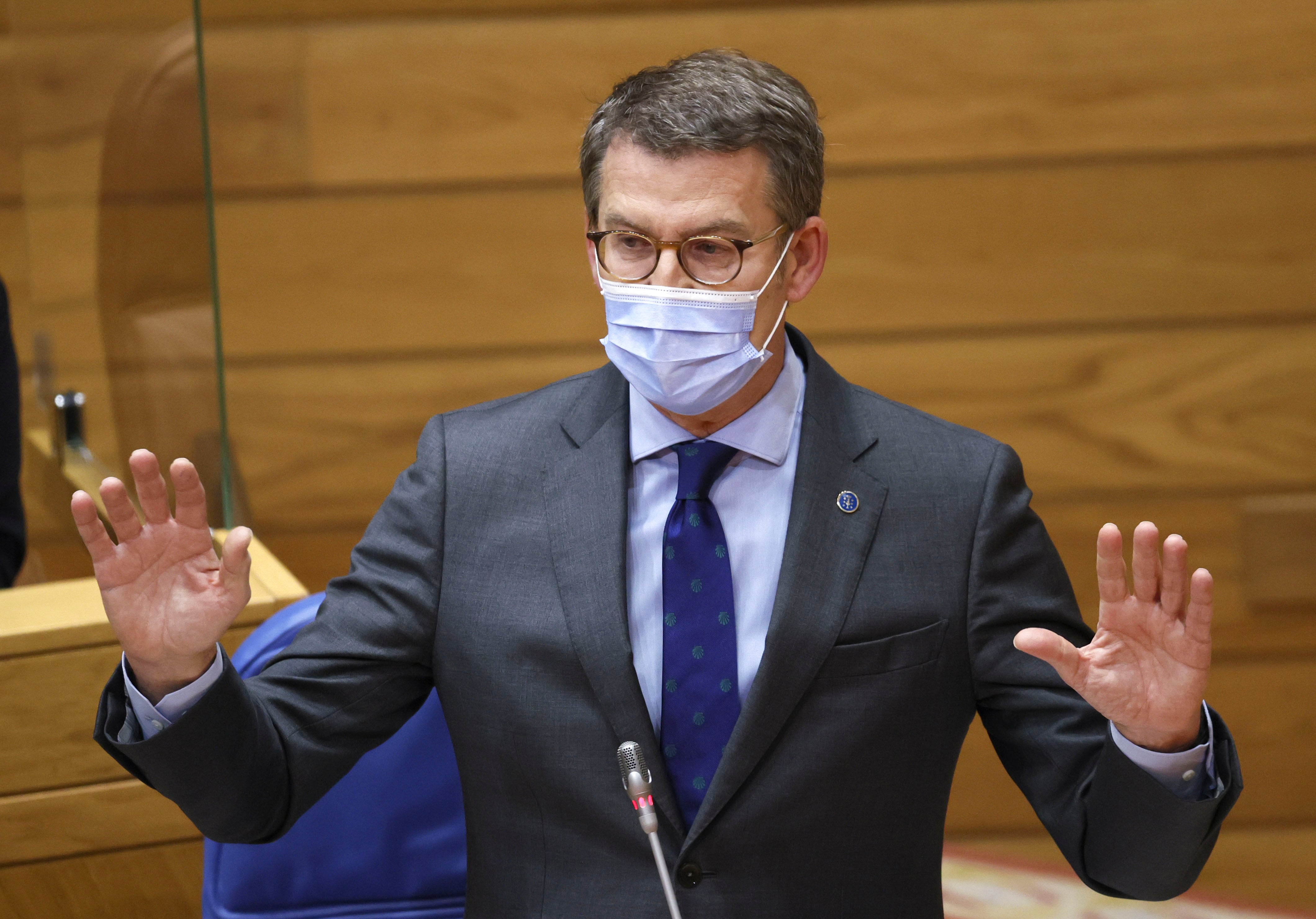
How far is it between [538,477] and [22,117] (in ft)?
4.76

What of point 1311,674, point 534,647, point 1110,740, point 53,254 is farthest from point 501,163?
point 1311,674

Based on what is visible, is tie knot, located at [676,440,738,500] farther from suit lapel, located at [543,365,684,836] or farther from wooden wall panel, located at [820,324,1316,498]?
wooden wall panel, located at [820,324,1316,498]

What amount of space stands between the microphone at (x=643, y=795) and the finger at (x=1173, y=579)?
18.4 inches

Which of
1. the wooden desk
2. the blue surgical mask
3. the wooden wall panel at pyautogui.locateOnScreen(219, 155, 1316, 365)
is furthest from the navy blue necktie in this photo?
the wooden wall panel at pyautogui.locateOnScreen(219, 155, 1316, 365)

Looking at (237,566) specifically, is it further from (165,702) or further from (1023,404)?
(1023,404)

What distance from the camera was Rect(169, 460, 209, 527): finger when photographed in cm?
111

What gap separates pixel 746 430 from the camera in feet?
4.71

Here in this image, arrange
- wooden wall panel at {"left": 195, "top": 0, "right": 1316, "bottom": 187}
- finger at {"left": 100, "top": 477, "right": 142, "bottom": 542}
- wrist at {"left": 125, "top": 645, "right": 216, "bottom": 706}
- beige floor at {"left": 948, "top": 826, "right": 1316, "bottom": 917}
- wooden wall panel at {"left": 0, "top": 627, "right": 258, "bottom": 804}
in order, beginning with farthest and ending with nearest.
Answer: beige floor at {"left": 948, "top": 826, "right": 1316, "bottom": 917} < wooden wall panel at {"left": 195, "top": 0, "right": 1316, "bottom": 187} < wooden wall panel at {"left": 0, "top": 627, "right": 258, "bottom": 804} < wrist at {"left": 125, "top": 645, "right": 216, "bottom": 706} < finger at {"left": 100, "top": 477, "right": 142, "bottom": 542}


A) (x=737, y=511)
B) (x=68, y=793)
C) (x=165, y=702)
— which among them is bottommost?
(x=68, y=793)

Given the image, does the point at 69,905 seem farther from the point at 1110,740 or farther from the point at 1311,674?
the point at 1311,674

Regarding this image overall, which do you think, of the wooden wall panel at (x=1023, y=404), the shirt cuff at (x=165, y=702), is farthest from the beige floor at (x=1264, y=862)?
the shirt cuff at (x=165, y=702)

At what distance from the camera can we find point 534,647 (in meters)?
1.35

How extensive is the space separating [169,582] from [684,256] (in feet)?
1.90

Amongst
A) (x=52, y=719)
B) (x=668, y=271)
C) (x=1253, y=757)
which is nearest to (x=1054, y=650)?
(x=668, y=271)
